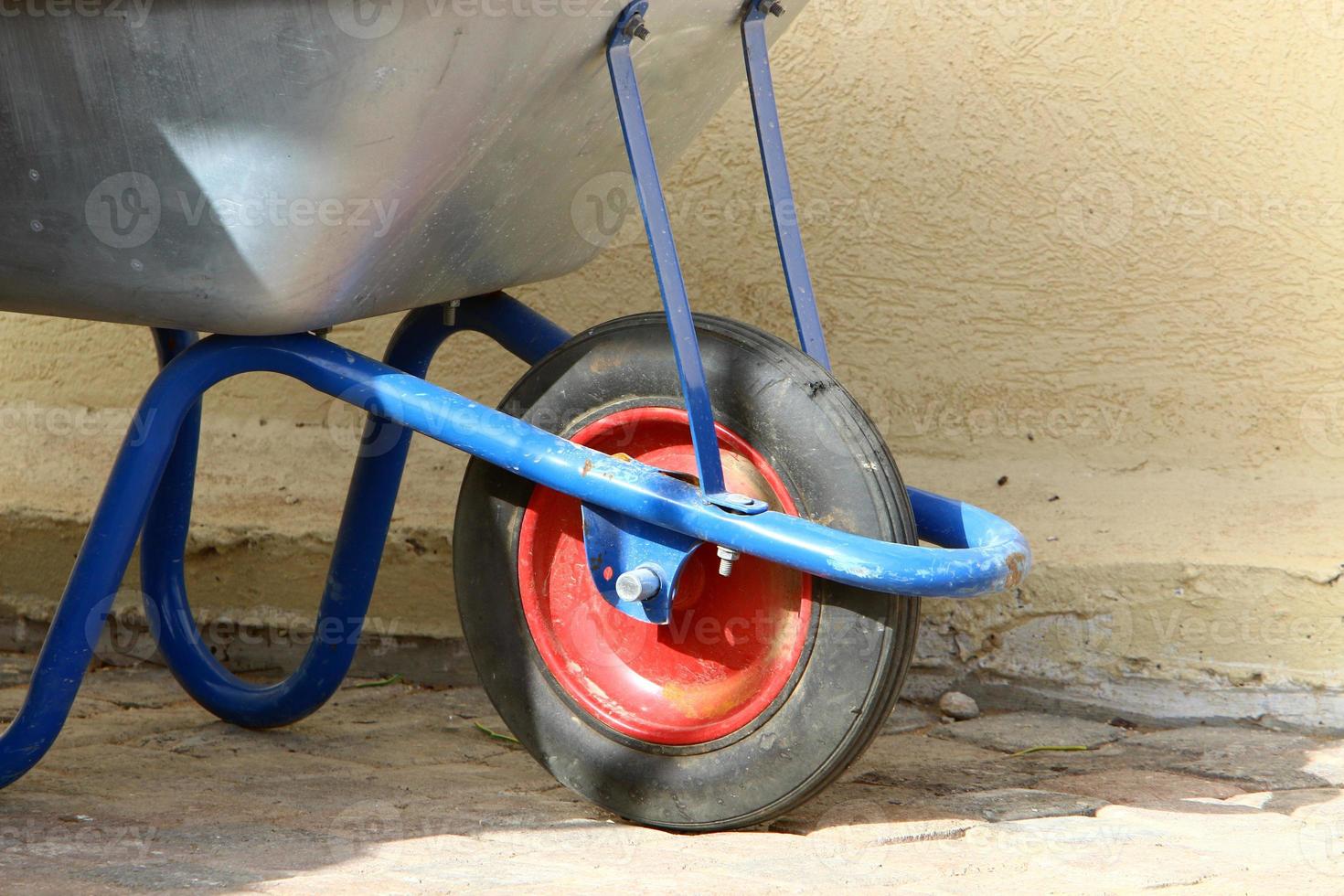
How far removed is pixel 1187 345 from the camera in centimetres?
245

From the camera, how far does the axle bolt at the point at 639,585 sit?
156cm

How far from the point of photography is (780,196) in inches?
67.9

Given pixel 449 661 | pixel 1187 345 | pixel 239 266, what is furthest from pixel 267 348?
pixel 1187 345

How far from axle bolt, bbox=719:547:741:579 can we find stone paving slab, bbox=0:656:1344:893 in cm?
32

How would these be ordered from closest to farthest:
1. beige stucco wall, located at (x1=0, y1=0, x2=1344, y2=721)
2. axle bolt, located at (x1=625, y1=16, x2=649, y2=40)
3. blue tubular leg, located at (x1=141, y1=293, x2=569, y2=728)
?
axle bolt, located at (x1=625, y1=16, x2=649, y2=40) < blue tubular leg, located at (x1=141, y1=293, x2=569, y2=728) < beige stucco wall, located at (x1=0, y1=0, x2=1344, y2=721)

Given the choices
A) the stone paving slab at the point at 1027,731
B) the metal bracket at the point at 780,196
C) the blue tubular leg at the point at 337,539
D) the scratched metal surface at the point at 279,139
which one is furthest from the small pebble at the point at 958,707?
the scratched metal surface at the point at 279,139

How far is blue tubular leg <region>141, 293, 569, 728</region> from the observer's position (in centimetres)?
194

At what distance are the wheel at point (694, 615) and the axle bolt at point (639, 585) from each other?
0.10 meters

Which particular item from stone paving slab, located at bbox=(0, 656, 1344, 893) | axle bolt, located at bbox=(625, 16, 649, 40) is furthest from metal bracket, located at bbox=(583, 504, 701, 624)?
axle bolt, located at bbox=(625, 16, 649, 40)

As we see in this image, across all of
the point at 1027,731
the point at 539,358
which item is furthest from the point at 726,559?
the point at 1027,731

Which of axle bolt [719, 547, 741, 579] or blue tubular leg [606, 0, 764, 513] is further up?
blue tubular leg [606, 0, 764, 513]

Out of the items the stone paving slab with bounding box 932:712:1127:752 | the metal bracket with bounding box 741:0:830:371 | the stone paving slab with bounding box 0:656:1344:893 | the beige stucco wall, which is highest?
the beige stucco wall

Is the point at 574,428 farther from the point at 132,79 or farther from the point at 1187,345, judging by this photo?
the point at 1187,345

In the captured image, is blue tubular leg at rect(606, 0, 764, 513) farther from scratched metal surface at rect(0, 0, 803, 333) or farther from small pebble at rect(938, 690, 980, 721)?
small pebble at rect(938, 690, 980, 721)
